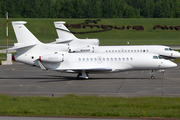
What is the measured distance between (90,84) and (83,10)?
6121 inches

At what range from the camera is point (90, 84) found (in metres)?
28.6

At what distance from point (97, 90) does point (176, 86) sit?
698 centimetres

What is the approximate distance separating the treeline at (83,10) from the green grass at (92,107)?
160 m

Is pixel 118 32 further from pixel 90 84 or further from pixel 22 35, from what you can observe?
pixel 90 84

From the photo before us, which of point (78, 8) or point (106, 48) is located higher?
point (78, 8)

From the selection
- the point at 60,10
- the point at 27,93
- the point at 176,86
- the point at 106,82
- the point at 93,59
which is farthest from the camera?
the point at 60,10

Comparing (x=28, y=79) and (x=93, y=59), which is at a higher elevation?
(x=93, y=59)

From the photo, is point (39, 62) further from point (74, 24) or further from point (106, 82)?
point (74, 24)

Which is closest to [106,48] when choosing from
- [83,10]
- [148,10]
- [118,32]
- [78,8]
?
[118,32]

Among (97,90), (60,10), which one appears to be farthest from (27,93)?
(60,10)

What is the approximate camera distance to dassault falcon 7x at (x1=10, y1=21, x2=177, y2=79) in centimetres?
3103

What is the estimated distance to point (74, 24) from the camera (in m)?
135

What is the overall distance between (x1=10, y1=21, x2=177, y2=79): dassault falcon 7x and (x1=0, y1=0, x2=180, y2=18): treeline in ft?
481

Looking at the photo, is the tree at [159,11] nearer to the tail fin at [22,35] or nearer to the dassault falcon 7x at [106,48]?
the dassault falcon 7x at [106,48]
